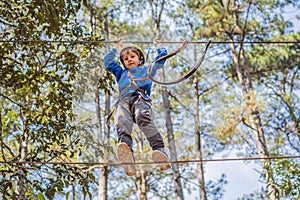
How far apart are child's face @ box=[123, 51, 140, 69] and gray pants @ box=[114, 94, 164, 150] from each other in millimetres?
243

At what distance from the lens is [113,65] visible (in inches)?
131

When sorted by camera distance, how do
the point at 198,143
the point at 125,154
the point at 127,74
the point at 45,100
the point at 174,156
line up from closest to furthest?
the point at 125,154 → the point at 127,74 → the point at 45,100 → the point at 174,156 → the point at 198,143

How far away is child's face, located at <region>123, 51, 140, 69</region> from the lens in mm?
3281

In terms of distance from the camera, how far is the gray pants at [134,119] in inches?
121

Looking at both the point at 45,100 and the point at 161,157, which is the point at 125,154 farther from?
the point at 45,100

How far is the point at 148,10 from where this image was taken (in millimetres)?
9359

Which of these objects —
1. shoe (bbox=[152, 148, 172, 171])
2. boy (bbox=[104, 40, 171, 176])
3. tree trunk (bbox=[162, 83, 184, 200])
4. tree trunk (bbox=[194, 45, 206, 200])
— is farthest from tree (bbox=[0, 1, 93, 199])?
tree trunk (bbox=[194, 45, 206, 200])

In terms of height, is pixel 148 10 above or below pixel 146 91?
above

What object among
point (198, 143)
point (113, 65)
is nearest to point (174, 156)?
point (198, 143)

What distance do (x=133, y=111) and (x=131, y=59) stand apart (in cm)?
37

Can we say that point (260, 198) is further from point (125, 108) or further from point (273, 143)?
point (125, 108)

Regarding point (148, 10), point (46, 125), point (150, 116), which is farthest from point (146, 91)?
point (148, 10)

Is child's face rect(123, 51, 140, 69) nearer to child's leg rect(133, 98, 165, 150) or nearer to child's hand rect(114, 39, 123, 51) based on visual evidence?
child's hand rect(114, 39, 123, 51)

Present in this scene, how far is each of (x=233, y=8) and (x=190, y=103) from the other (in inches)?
81.2
